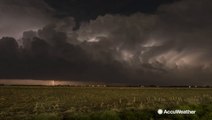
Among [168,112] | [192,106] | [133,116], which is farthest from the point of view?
[192,106]

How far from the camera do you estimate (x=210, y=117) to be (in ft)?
105

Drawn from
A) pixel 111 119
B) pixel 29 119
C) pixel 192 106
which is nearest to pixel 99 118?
pixel 111 119

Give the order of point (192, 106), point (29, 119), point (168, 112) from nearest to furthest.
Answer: point (29, 119) < point (168, 112) < point (192, 106)

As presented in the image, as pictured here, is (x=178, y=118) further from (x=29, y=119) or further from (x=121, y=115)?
(x=29, y=119)

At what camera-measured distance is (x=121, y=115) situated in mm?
31125

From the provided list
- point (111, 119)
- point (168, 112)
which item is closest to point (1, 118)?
point (111, 119)

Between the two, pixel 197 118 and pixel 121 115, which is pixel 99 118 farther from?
pixel 197 118

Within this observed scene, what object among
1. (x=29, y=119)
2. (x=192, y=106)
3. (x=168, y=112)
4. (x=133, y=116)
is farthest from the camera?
(x=192, y=106)

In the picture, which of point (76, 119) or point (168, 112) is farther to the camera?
point (168, 112)

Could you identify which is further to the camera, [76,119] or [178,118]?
[178,118]

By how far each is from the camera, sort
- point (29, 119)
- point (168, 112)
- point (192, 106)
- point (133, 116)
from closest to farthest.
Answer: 1. point (29, 119)
2. point (133, 116)
3. point (168, 112)
4. point (192, 106)

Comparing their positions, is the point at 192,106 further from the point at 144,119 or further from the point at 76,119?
the point at 76,119

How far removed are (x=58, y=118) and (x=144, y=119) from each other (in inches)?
304

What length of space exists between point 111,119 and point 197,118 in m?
8.48
